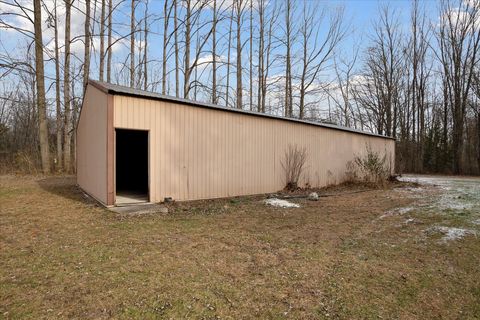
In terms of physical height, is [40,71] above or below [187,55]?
Answer: below

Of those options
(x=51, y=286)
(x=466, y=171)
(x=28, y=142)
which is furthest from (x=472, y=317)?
(x=28, y=142)

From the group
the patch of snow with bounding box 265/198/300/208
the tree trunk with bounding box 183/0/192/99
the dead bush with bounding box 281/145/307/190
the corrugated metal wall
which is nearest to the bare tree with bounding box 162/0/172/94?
the tree trunk with bounding box 183/0/192/99

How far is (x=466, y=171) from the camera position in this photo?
65.8 ft

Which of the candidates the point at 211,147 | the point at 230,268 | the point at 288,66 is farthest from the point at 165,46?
the point at 230,268

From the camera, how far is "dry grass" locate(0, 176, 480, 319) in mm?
2562

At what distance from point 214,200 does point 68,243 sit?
4.19 m

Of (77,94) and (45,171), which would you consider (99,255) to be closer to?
(45,171)

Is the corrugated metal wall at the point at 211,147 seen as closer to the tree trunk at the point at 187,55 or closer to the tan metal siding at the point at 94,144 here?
the tan metal siding at the point at 94,144

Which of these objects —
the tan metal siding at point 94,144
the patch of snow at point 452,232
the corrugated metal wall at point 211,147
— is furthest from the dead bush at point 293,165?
the tan metal siding at point 94,144

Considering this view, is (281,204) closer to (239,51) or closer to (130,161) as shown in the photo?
(130,161)

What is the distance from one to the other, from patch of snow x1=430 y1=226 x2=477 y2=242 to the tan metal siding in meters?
6.53

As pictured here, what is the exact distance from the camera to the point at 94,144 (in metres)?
8.09

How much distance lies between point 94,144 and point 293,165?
6.28 m

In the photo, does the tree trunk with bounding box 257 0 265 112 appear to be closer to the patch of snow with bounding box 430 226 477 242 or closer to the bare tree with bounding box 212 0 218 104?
the bare tree with bounding box 212 0 218 104
